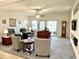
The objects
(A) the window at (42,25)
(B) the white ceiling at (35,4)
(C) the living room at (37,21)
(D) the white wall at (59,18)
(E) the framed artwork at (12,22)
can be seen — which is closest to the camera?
(B) the white ceiling at (35,4)

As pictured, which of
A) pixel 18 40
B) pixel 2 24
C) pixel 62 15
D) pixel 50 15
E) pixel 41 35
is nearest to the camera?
pixel 41 35

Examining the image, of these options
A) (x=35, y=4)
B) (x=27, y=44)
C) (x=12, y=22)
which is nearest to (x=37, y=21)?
(x=12, y=22)

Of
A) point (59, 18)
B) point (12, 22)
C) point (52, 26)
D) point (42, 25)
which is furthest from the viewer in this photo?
point (42, 25)

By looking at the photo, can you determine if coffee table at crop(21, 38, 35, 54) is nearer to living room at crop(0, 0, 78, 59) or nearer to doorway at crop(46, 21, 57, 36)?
living room at crop(0, 0, 78, 59)

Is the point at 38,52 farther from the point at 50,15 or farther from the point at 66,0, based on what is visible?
the point at 50,15

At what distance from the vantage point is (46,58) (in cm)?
502

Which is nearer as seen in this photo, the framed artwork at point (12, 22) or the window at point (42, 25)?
the framed artwork at point (12, 22)

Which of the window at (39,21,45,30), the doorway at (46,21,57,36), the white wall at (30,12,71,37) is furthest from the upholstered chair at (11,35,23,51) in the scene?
the window at (39,21,45,30)

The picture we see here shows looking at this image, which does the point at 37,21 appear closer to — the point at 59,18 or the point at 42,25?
the point at 42,25

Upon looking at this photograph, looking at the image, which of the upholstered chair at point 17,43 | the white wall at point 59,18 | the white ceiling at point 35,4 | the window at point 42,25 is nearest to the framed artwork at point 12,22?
the white ceiling at point 35,4

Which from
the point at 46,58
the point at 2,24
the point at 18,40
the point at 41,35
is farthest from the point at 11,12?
the point at 46,58

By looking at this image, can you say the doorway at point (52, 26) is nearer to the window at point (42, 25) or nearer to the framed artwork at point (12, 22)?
the window at point (42, 25)

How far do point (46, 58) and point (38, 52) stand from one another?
0.52 metres

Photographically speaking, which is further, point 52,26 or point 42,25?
point 42,25
